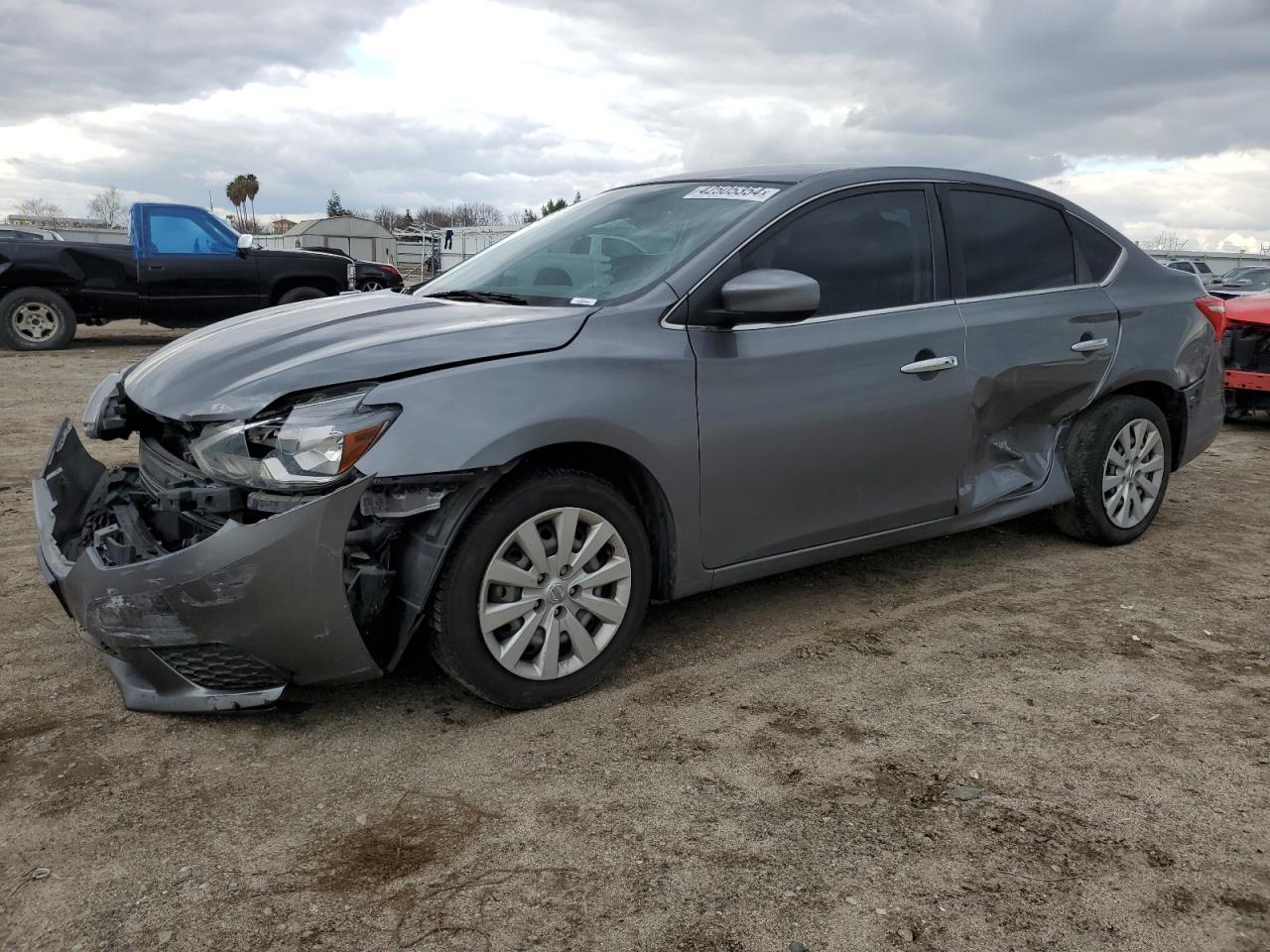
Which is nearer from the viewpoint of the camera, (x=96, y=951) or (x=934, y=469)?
(x=96, y=951)

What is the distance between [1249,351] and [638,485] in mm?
7229

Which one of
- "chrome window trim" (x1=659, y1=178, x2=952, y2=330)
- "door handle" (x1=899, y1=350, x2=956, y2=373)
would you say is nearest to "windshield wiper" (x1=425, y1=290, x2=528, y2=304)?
"chrome window trim" (x1=659, y1=178, x2=952, y2=330)

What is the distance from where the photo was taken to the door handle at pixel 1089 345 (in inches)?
179

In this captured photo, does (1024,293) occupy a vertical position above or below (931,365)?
above

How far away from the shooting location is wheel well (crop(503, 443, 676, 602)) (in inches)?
126

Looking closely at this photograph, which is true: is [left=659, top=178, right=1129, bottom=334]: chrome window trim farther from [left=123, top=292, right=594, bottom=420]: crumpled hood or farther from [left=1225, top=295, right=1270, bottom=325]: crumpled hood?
[left=1225, top=295, right=1270, bottom=325]: crumpled hood

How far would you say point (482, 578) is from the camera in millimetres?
2979

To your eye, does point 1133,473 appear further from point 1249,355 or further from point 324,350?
point 1249,355

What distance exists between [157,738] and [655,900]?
1.58 meters

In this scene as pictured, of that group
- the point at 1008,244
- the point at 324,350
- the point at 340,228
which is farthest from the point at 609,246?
the point at 340,228

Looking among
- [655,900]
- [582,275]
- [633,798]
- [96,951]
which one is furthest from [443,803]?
[582,275]

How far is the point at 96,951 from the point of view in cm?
213

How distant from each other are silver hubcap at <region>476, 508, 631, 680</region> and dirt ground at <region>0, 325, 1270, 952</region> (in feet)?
0.63

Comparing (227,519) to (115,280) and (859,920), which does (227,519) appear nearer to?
(859,920)
